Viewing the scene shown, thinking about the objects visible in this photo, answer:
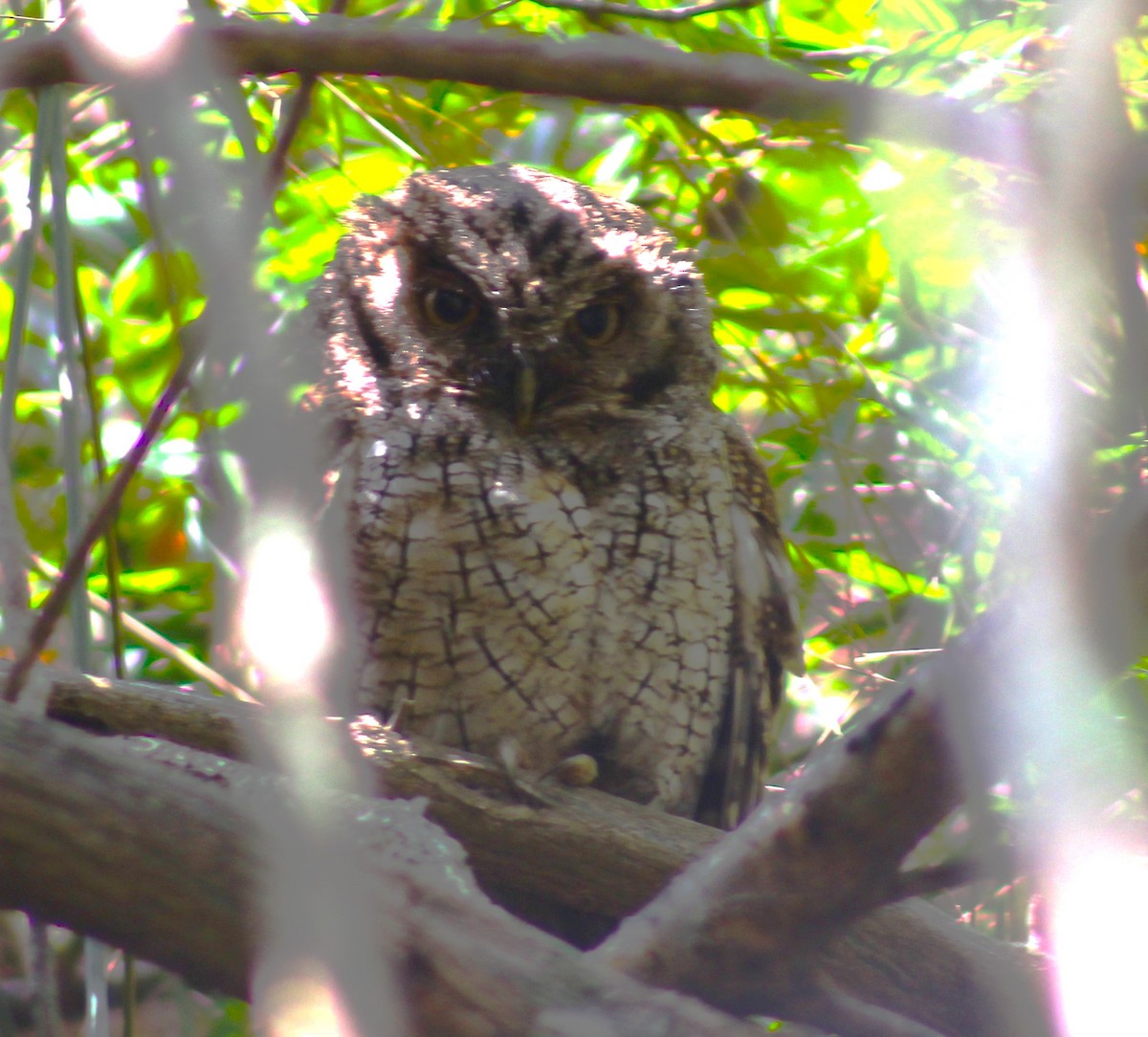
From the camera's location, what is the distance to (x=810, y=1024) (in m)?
1.15

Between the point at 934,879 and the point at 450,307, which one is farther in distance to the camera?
the point at 450,307

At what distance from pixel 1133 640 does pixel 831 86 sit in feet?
1.64

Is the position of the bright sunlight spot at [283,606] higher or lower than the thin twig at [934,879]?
higher

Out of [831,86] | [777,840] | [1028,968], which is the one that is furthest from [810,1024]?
[831,86]

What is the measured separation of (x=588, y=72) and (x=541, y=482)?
109cm

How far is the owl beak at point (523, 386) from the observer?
2002 mm

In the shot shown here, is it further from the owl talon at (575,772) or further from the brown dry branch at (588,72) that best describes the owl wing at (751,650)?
the brown dry branch at (588,72)

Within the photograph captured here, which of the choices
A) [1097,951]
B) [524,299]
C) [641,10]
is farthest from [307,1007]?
[524,299]

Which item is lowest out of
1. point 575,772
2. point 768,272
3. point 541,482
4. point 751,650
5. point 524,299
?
point 575,772

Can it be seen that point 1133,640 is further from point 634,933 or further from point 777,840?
point 634,933

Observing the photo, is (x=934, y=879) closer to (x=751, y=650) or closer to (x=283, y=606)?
(x=283, y=606)

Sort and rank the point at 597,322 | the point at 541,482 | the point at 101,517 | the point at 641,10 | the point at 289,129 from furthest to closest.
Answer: the point at 597,322 → the point at 541,482 → the point at 641,10 → the point at 101,517 → the point at 289,129

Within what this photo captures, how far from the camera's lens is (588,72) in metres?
1.00

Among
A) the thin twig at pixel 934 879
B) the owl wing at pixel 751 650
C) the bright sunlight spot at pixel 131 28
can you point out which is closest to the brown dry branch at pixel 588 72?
the bright sunlight spot at pixel 131 28
